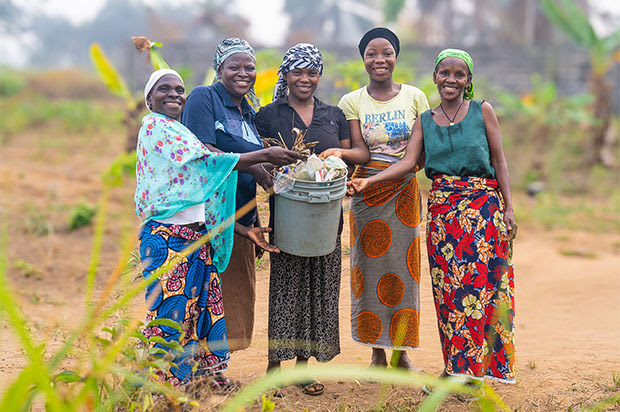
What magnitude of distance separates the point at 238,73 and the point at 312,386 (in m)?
1.72

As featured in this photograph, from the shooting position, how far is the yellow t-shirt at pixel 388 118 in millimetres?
3287

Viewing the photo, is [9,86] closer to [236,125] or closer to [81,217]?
[81,217]

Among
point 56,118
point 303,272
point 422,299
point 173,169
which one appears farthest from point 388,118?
point 56,118

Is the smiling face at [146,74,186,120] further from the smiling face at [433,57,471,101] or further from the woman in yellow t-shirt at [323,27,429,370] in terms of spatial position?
the smiling face at [433,57,471,101]

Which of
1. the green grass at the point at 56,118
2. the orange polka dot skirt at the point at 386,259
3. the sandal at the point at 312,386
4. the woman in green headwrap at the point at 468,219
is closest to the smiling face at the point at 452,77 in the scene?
the woman in green headwrap at the point at 468,219

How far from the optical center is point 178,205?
2766mm

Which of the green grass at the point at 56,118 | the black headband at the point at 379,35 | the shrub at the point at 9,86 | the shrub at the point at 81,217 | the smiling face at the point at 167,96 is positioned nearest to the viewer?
the smiling face at the point at 167,96

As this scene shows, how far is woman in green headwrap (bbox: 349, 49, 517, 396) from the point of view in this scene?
305cm

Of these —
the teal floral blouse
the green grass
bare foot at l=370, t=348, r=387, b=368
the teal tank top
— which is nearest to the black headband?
the teal tank top

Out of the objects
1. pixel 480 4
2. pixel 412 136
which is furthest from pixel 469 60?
pixel 480 4

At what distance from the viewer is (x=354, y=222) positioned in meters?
3.45

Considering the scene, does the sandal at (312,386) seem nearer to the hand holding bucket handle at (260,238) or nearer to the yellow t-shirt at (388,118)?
the hand holding bucket handle at (260,238)

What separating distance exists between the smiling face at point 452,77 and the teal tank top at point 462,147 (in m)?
0.12

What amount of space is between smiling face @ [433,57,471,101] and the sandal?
5.52 ft
